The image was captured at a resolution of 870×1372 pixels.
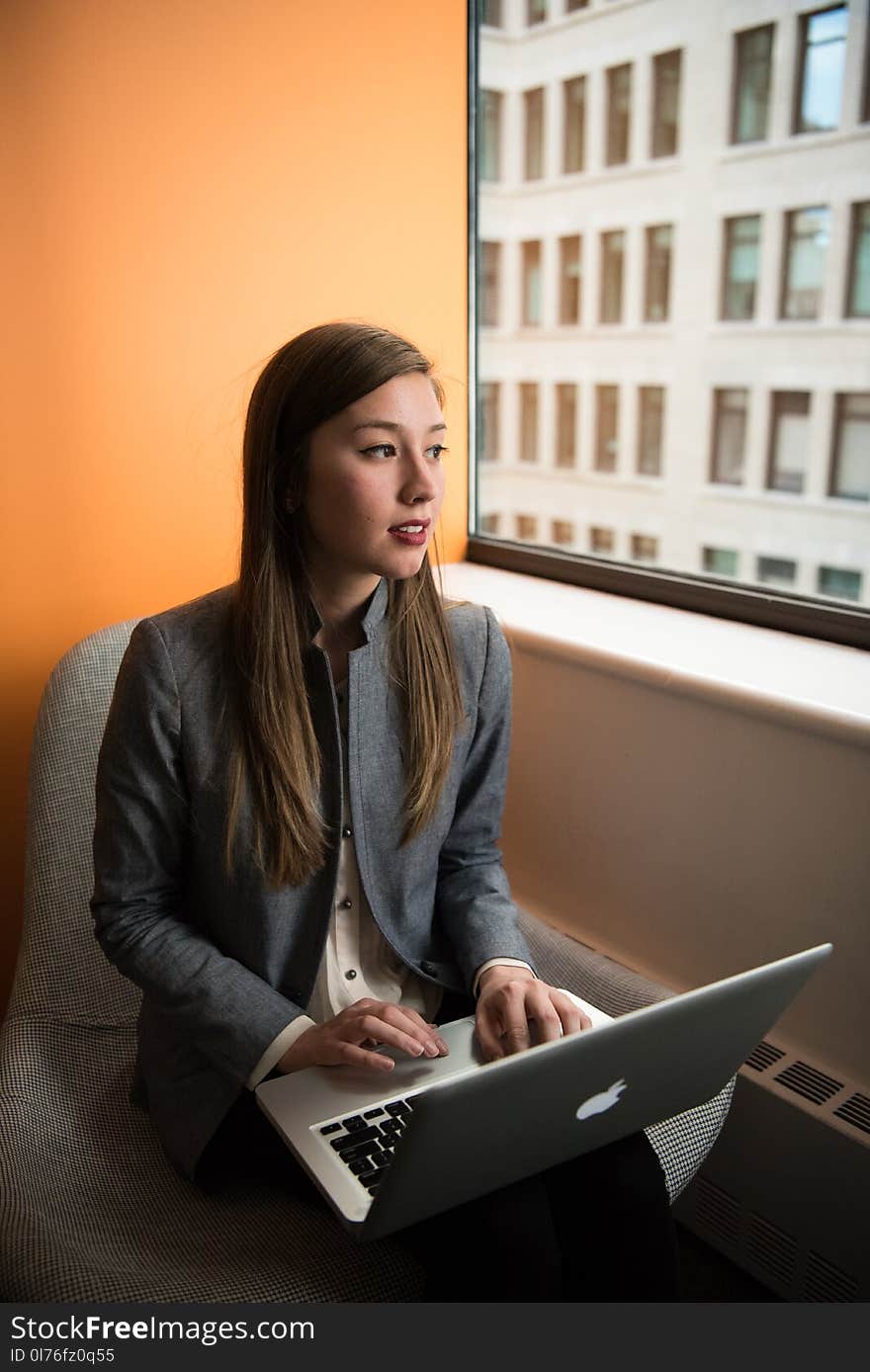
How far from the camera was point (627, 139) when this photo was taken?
2.97m

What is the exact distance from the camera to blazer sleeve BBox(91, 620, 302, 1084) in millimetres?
1108

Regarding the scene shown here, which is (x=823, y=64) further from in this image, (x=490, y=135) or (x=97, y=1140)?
(x=97, y=1140)

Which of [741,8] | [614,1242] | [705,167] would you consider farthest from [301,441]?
[705,167]

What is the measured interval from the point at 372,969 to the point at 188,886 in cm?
22

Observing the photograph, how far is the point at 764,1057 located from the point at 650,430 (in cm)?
328

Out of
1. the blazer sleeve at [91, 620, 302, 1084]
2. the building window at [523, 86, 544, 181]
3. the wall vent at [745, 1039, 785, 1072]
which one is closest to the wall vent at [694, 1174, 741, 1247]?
the wall vent at [745, 1039, 785, 1072]

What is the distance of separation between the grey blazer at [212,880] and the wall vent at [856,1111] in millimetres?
471

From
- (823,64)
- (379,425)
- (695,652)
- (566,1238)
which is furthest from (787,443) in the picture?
(566,1238)

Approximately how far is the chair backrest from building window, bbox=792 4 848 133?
1508mm

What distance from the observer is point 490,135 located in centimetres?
213

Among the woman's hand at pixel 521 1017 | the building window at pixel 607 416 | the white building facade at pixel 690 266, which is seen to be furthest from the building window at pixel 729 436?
the woman's hand at pixel 521 1017

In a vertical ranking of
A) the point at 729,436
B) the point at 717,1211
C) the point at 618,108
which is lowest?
the point at 717,1211

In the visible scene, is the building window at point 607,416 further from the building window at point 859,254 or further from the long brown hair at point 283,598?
the long brown hair at point 283,598

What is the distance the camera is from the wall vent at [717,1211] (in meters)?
1.52
